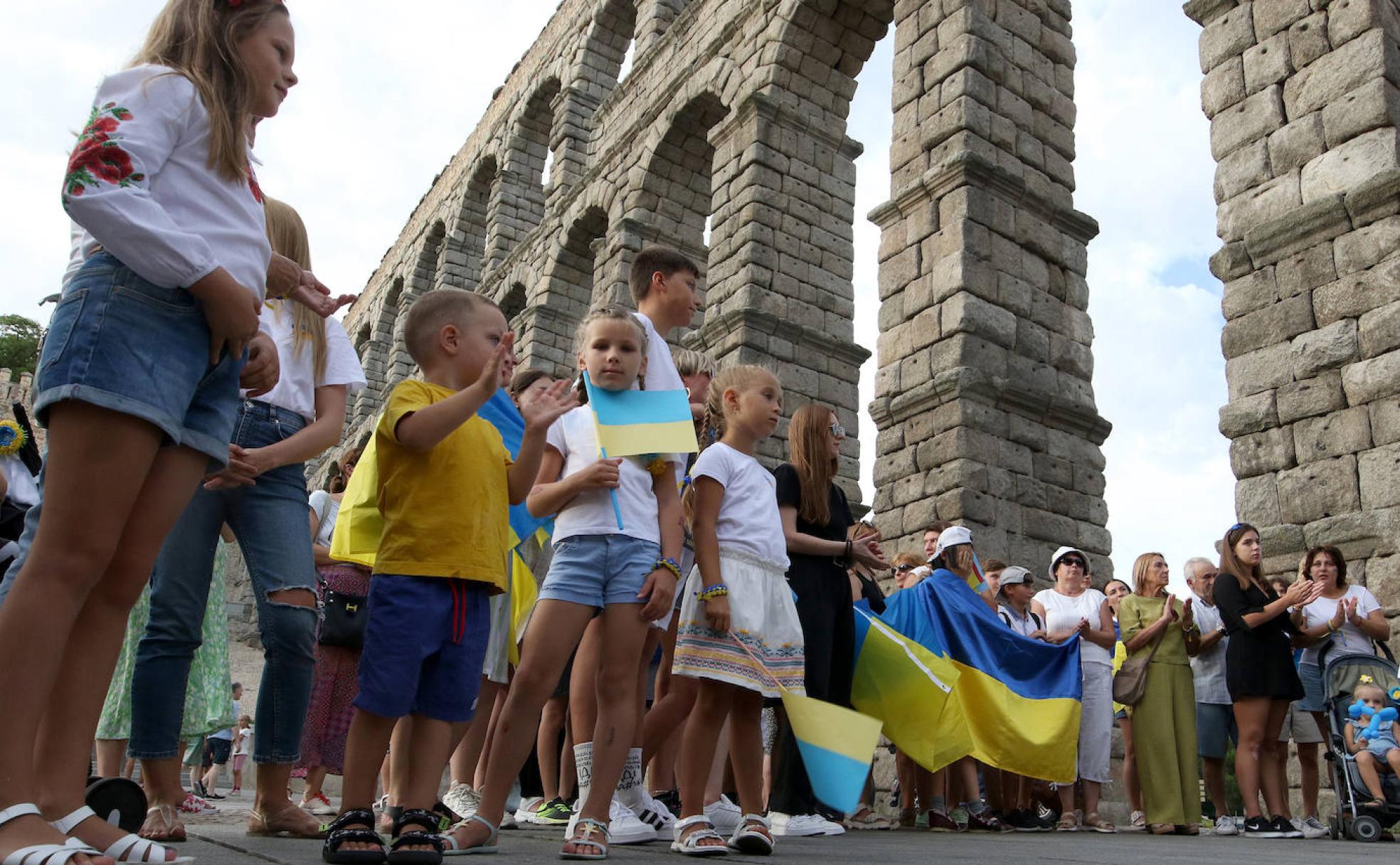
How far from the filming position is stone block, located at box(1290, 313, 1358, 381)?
6.70m

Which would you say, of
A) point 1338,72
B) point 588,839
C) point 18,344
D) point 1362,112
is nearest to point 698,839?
point 588,839

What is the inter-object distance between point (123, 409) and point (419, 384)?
2.96ft

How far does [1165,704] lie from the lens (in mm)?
5898

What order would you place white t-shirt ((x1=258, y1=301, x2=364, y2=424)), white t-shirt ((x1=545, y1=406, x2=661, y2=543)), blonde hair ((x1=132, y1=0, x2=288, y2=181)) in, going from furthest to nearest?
white t-shirt ((x1=258, y1=301, x2=364, y2=424)) → white t-shirt ((x1=545, y1=406, x2=661, y2=543)) → blonde hair ((x1=132, y1=0, x2=288, y2=181))

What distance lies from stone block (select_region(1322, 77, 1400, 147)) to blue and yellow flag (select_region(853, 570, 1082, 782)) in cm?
412

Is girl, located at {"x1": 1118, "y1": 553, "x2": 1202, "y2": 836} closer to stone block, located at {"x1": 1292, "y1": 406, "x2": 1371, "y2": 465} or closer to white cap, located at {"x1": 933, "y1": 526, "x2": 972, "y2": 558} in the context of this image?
white cap, located at {"x1": 933, "y1": 526, "x2": 972, "y2": 558}

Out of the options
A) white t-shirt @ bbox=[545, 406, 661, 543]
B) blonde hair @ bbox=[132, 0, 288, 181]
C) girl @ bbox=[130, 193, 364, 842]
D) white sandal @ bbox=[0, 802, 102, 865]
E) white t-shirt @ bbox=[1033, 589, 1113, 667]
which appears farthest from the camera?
white t-shirt @ bbox=[1033, 589, 1113, 667]

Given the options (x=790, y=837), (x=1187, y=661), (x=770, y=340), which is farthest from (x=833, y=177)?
(x=790, y=837)

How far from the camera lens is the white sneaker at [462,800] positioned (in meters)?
4.03

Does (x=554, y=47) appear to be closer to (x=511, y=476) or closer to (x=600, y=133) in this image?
(x=600, y=133)

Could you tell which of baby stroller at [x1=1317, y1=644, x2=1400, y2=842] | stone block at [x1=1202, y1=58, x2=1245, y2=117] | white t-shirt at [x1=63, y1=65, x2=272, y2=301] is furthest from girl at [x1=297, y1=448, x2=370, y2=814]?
stone block at [x1=1202, y1=58, x2=1245, y2=117]

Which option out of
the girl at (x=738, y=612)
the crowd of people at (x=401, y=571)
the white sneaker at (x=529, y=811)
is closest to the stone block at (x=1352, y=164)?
the crowd of people at (x=401, y=571)

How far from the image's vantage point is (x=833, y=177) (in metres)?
12.4

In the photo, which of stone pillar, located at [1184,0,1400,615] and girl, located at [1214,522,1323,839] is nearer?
girl, located at [1214,522,1323,839]
